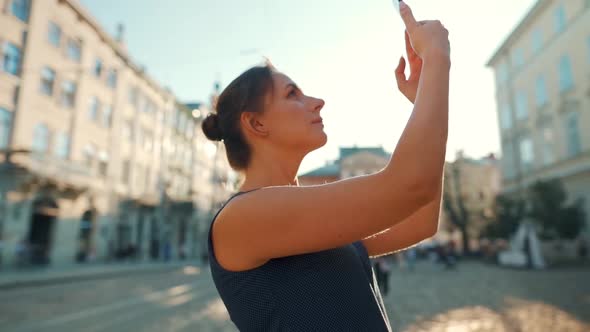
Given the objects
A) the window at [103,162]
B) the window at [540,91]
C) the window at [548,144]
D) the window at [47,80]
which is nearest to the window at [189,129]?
the window at [103,162]

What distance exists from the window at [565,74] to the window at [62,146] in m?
32.6

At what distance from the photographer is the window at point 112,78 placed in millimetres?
28453

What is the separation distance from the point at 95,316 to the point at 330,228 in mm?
9083

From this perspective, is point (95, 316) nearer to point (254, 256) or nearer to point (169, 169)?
point (254, 256)

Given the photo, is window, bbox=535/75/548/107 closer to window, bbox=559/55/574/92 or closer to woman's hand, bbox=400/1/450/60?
window, bbox=559/55/574/92

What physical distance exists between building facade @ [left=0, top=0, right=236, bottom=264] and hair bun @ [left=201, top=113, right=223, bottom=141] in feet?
39.4

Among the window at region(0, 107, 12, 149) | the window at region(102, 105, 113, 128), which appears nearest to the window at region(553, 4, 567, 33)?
the window at region(102, 105, 113, 128)

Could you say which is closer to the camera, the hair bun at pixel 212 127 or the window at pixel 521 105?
the hair bun at pixel 212 127

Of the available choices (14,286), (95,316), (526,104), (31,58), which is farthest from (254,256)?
(526,104)

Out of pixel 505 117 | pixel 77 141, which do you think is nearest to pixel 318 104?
pixel 77 141

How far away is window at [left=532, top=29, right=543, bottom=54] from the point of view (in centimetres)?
3134

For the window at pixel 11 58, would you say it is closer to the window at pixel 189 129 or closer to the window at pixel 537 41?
the window at pixel 189 129

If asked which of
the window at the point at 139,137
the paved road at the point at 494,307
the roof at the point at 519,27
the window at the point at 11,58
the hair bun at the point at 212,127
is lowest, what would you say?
the paved road at the point at 494,307

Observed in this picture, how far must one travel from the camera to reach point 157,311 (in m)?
9.16
